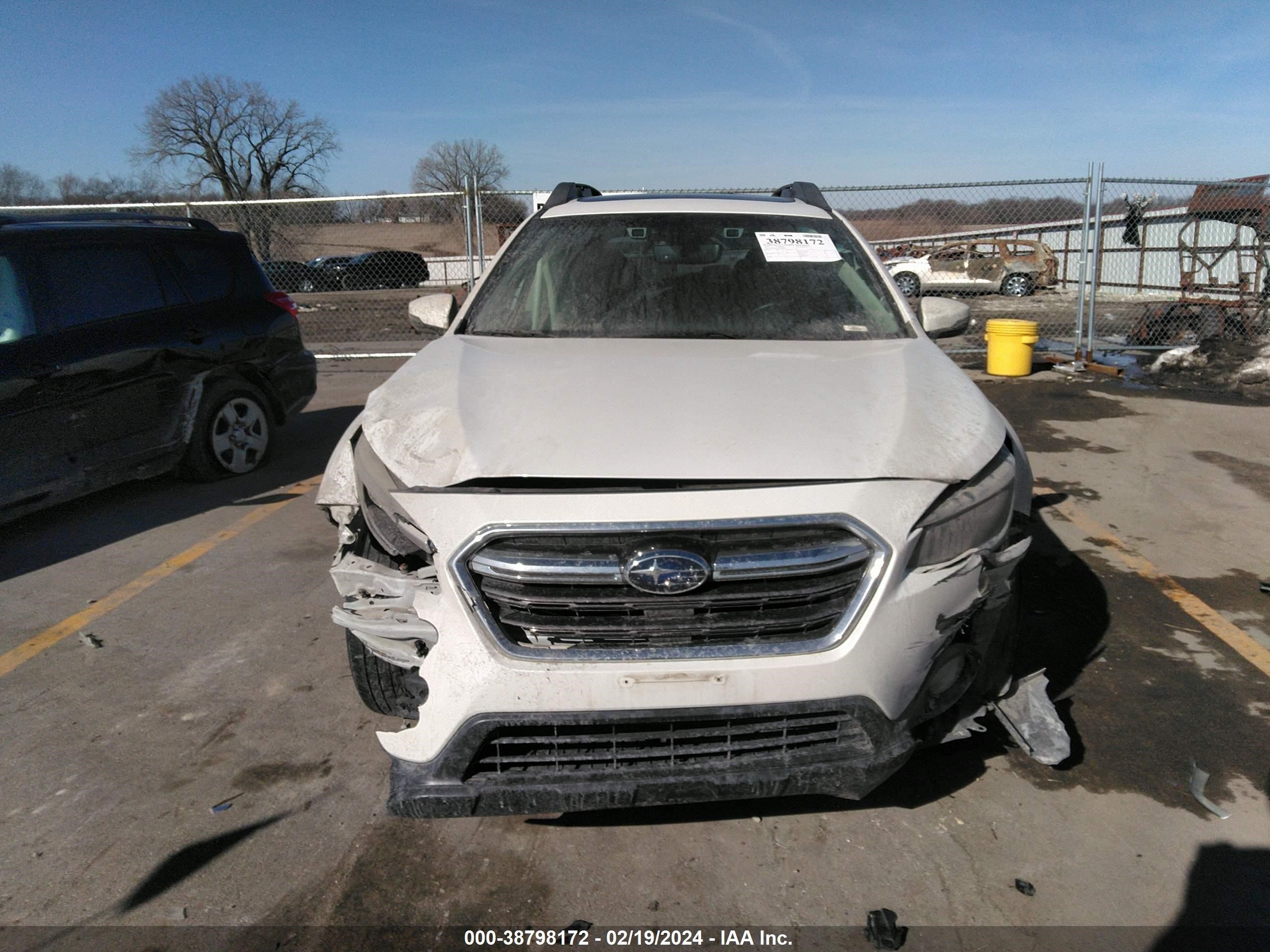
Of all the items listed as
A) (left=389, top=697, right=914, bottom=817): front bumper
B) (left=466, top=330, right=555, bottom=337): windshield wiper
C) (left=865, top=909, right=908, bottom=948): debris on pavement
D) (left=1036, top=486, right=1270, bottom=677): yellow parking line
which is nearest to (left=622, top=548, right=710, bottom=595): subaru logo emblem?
(left=389, top=697, right=914, bottom=817): front bumper

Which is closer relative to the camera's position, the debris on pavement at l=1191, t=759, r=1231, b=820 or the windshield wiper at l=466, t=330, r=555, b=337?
the debris on pavement at l=1191, t=759, r=1231, b=820

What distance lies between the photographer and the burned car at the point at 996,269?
21906 millimetres

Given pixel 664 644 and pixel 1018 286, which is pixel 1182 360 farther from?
pixel 1018 286

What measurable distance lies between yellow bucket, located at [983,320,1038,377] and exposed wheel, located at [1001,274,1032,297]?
41.0 feet

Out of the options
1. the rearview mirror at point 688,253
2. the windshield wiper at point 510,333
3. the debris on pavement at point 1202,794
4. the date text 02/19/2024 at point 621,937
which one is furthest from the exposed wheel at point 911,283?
the date text 02/19/2024 at point 621,937

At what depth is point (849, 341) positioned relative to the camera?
330 cm

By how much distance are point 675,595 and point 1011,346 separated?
9.75m

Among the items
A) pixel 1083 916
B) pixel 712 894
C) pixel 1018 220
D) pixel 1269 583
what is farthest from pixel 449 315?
pixel 1018 220

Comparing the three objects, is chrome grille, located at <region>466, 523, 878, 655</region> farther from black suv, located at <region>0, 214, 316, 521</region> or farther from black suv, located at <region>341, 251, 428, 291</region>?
black suv, located at <region>341, 251, 428, 291</region>

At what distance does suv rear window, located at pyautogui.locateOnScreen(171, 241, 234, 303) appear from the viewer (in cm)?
619

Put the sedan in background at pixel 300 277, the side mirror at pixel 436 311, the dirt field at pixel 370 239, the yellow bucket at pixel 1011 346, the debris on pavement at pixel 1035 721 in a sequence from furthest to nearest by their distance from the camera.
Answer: the dirt field at pixel 370 239 < the sedan in background at pixel 300 277 < the yellow bucket at pixel 1011 346 < the side mirror at pixel 436 311 < the debris on pavement at pixel 1035 721

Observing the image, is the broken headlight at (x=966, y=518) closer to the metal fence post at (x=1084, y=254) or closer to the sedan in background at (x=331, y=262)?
the metal fence post at (x=1084, y=254)

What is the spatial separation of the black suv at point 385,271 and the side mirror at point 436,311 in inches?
701

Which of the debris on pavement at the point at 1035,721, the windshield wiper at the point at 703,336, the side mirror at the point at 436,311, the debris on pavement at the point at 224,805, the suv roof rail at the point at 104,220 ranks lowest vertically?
the debris on pavement at the point at 224,805
